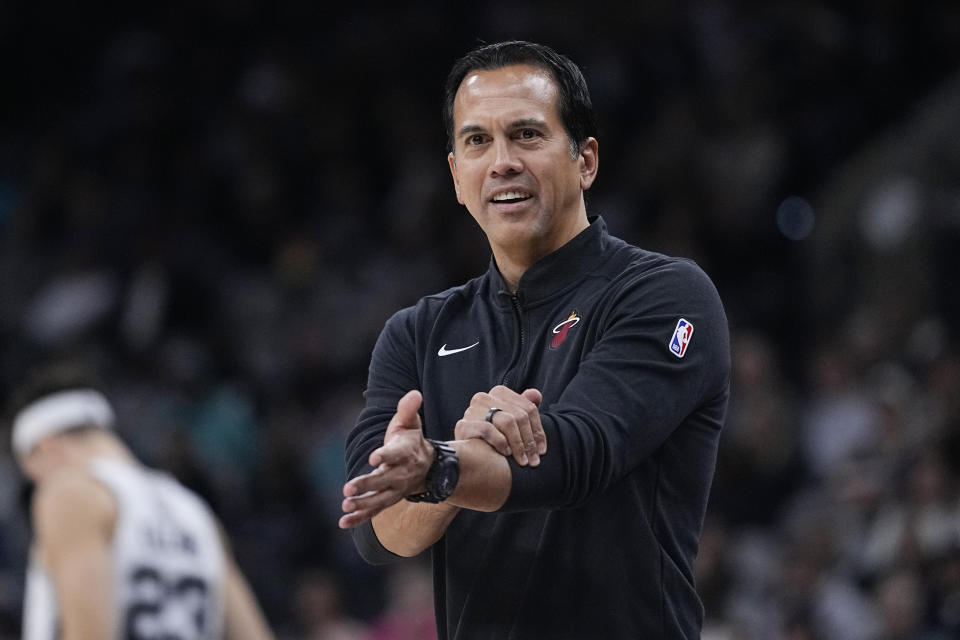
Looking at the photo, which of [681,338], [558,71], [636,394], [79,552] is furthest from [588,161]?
[79,552]

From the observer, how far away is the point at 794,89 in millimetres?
10312

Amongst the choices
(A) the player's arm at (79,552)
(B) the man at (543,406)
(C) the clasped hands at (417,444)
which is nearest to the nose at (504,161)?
(B) the man at (543,406)

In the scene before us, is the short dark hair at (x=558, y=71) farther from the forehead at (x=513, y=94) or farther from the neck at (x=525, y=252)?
the neck at (x=525, y=252)

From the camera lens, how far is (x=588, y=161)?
3039 millimetres

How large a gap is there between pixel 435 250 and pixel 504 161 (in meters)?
8.07

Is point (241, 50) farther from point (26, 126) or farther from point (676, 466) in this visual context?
point (676, 466)

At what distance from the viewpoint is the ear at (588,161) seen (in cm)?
301

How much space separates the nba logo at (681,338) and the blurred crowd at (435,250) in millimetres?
4812

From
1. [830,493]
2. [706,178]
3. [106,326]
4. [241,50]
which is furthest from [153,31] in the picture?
[830,493]

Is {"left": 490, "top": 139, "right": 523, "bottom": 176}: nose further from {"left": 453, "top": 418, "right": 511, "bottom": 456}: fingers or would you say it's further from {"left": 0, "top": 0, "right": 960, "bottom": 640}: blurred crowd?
A: {"left": 0, "top": 0, "right": 960, "bottom": 640}: blurred crowd

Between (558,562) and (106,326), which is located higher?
(106,326)

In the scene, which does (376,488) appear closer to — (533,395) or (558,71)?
(533,395)

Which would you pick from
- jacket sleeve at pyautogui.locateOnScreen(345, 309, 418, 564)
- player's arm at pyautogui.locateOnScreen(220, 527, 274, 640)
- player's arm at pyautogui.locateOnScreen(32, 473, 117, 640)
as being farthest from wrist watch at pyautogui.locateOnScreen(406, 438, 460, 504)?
player's arm at pyautogui.locateOnScreen(220, 527, 274, 640)

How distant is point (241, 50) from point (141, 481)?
9.07m
